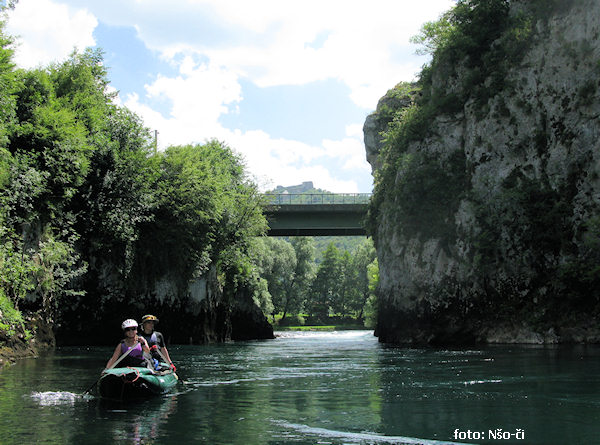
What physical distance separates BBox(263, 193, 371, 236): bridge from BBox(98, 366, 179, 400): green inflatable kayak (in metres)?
34.1

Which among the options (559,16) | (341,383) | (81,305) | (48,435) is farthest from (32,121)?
(559,16)

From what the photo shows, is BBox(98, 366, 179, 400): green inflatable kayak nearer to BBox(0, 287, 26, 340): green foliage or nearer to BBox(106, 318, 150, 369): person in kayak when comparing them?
BBox(106, 318, 150, 369): person in kayak

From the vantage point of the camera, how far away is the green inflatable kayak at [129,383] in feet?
38.5

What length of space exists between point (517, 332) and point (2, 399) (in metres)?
23.5

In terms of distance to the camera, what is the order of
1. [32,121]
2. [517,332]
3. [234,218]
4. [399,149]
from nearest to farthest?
[32,121] < [517,332] < [399,149] < [234,218]

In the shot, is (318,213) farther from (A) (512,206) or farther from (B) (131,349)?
(B) (131,349)

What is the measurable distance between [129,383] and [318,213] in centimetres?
3651

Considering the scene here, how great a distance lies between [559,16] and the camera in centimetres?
3103

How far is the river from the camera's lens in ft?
27.8

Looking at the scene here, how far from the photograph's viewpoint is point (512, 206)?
2998 centimetres

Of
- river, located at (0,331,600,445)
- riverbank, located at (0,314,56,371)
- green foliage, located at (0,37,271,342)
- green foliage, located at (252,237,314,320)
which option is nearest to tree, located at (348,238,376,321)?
green foliage, located at (252,237,314,320)

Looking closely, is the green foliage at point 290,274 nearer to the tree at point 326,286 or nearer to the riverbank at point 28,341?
the tree at point 326,286

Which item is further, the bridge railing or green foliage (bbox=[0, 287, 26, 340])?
the bridge railing

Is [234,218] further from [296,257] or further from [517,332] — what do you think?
[296,257]
